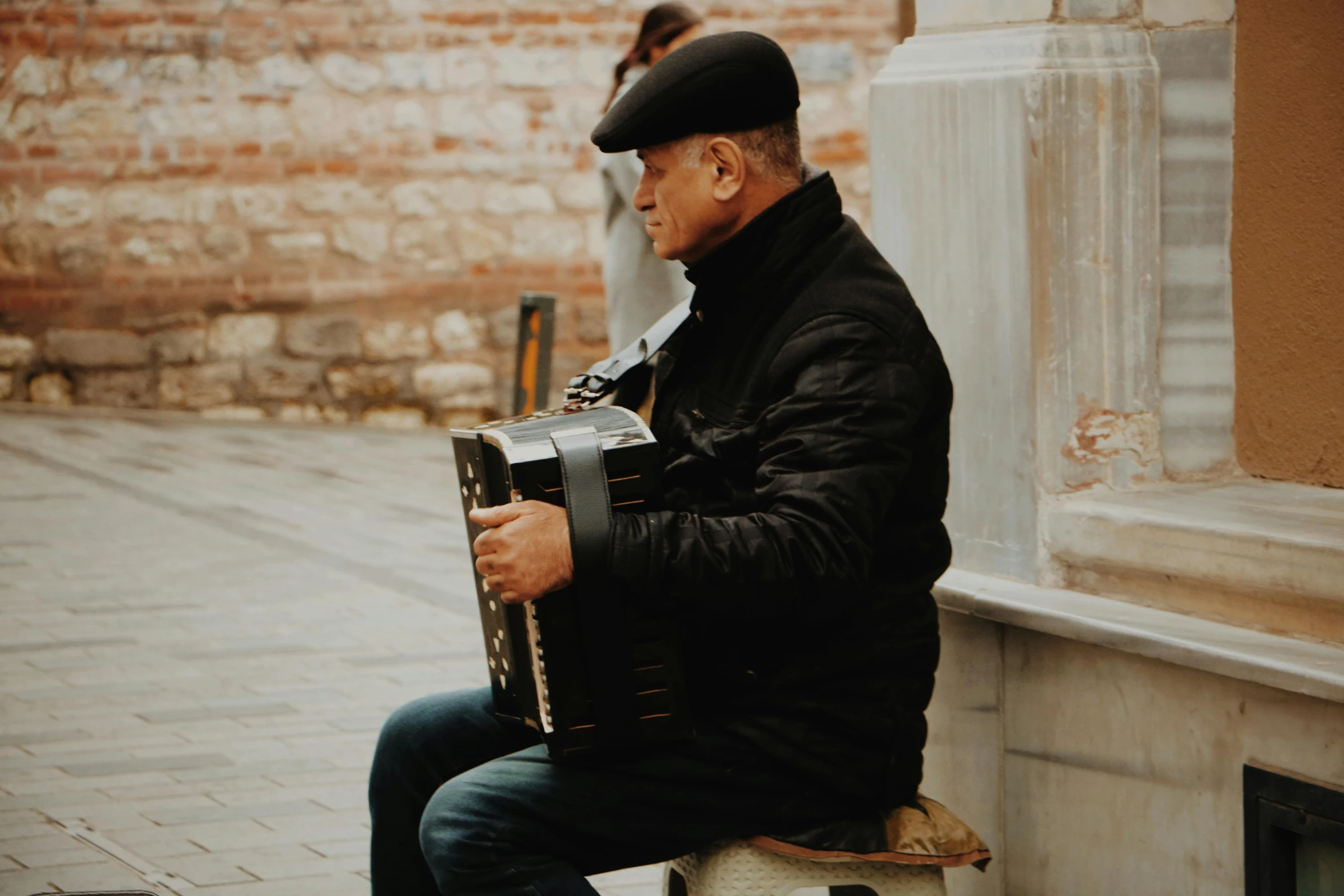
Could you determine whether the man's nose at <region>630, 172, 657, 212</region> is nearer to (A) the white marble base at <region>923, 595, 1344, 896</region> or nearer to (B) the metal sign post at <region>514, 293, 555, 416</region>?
(A) the white marble base at <region>923, 595, 1344, 896</region>

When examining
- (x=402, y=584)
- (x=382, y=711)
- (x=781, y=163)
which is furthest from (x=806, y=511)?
(x=402, y=584)

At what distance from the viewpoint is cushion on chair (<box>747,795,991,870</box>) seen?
2.52 m

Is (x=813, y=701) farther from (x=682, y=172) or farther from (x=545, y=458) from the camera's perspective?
(x=682, y=172)

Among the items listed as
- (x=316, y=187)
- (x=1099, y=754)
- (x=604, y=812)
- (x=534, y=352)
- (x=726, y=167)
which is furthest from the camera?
(x=316, y=187)

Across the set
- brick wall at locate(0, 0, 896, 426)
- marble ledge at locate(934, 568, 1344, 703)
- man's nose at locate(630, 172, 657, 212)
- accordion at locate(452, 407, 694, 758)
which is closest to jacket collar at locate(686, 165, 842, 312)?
man's nose at locate(630, 172, 657, 212)

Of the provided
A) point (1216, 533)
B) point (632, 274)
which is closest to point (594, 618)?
point (1216, 533)

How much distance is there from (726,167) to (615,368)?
1.27ft

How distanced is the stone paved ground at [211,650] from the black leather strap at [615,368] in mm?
1508

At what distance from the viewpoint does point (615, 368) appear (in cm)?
282

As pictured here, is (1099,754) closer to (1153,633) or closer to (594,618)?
(1153,633)

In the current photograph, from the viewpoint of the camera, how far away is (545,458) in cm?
244

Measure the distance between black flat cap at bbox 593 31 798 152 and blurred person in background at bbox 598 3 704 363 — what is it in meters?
3.16

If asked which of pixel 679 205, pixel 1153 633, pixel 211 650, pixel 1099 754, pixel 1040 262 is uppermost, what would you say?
pixel 679 205

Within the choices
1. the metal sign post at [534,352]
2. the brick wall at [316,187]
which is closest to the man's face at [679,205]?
the metal sign post at [534,352]
